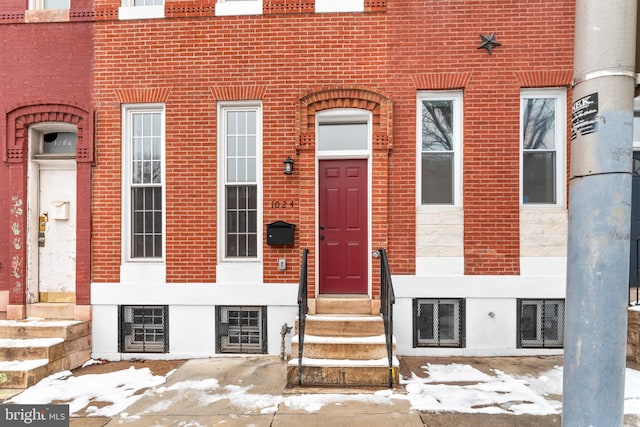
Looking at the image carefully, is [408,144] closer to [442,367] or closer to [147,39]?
[442,367]

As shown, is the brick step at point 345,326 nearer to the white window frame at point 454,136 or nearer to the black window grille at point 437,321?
the black window grille at point 437,321

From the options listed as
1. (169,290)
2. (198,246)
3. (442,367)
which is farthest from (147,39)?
(442,367)

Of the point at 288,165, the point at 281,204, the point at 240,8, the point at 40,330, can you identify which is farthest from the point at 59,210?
the point at 240,8

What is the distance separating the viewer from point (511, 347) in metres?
5.39

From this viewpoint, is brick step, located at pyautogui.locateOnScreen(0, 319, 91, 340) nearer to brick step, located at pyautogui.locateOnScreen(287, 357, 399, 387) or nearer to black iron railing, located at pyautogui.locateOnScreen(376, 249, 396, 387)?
brick step, located at pyautogui.locateOnScreen(287, 357, 399, 387)

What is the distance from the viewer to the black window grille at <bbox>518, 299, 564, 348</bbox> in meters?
5.43

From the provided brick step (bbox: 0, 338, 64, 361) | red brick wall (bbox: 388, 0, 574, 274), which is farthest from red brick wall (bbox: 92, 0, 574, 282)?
brick step (bbox: 0, 338, 64, 361)

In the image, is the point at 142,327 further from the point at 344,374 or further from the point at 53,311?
the point at 344,374

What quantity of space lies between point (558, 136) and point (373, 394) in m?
4.78

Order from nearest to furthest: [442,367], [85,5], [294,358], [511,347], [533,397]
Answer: [533,397] < [294,358] < [442,367] < [511,347] < [85,5]

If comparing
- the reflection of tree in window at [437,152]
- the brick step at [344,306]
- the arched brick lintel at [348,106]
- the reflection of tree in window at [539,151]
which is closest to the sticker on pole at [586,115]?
the arched brick lintel at [348,106]

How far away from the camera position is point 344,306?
5.27 meters

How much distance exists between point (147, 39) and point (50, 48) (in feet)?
5.28

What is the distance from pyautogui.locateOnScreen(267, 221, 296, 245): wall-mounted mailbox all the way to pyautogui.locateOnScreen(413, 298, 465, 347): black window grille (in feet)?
7.15
